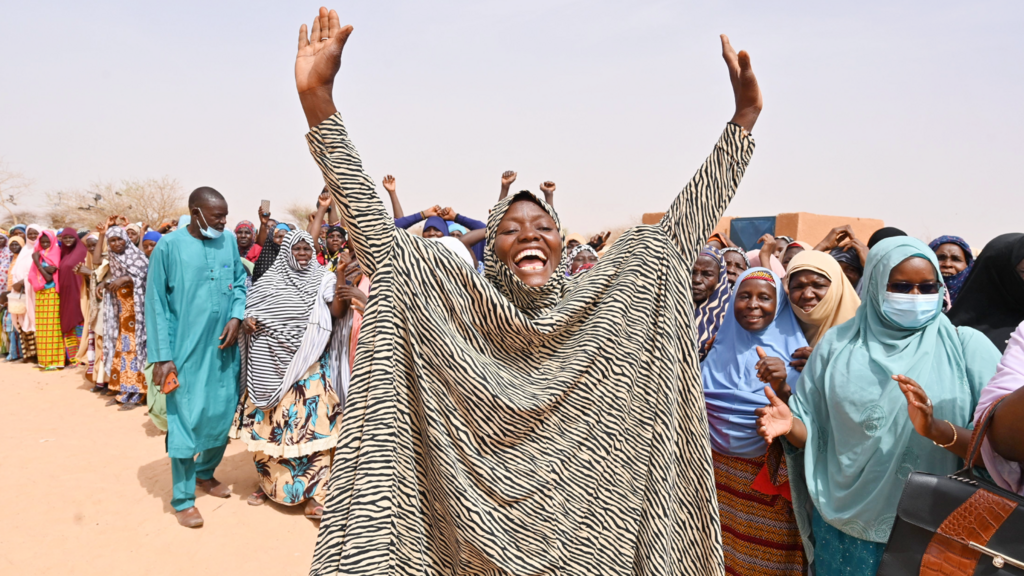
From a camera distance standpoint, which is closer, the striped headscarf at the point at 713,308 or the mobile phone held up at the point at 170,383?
the striped headscarf at the point at 713,308

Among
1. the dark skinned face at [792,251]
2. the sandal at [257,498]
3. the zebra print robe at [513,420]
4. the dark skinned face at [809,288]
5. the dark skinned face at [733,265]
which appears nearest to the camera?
the zebra print robe at [513,420]

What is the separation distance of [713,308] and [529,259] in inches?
88.7

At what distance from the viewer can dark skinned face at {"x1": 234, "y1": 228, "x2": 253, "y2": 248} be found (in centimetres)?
819

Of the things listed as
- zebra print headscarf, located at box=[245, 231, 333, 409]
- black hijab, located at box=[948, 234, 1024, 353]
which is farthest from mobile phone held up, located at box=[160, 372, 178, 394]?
black hijab, located at box=[948, 234, 1024, 353]

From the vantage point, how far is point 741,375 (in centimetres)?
290

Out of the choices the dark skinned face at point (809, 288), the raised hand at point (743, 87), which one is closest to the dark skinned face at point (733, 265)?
the dark skinned face at point (809, 288)

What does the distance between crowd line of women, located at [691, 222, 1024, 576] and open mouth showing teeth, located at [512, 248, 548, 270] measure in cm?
122

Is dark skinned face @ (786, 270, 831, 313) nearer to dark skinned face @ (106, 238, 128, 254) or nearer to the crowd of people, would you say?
the crowd of people

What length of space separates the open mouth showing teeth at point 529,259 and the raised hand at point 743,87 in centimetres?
89

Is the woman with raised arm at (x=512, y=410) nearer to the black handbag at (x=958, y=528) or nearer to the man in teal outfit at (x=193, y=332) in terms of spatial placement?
the black handbag at (x=958, y=528)

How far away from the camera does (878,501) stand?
2.24 meters

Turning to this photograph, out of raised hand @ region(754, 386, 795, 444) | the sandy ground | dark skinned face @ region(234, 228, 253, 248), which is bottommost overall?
the sandy ground

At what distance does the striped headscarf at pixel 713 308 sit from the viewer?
12.2 ft

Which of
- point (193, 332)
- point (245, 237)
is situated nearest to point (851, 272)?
point (193, 332)
